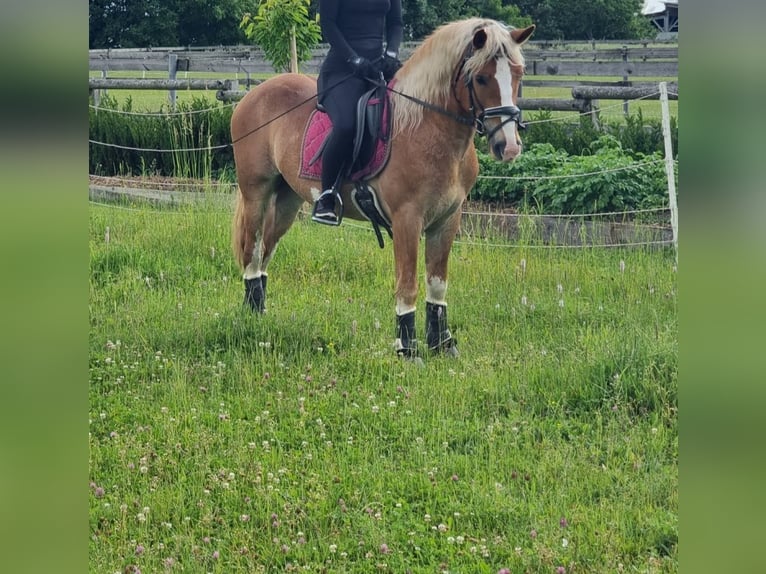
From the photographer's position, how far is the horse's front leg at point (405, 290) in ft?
19.3

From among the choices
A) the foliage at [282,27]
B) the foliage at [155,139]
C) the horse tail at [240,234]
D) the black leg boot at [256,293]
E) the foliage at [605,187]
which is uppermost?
the foliage at [282,27]

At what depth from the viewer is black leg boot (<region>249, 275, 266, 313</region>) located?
705 centimetres

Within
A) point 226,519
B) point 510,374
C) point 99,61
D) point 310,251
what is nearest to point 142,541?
point 226,519

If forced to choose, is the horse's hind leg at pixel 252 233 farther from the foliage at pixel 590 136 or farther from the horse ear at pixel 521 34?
the foliage at pixel 590 136

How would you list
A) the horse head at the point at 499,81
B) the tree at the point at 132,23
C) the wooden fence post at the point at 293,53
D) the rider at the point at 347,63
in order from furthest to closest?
the tree at the point at 132,23 < the wooden fence post at the point at 293,53 < the rider at the point at 347,63 < the horse head at the point at 499,81

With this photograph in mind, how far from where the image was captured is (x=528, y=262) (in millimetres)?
7969

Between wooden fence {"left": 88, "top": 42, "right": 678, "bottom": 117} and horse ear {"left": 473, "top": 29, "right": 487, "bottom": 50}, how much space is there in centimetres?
461

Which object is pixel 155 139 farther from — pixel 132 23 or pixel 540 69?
pixel 132 23

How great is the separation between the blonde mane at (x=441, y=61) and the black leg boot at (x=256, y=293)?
78.7 inches

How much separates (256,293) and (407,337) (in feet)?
5.63

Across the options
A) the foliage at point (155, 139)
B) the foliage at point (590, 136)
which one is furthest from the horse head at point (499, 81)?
the foliage at point (155, 139)

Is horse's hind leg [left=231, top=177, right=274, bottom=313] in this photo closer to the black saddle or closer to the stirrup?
the stirrup

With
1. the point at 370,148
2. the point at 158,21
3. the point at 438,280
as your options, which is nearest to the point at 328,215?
the point at 370,148

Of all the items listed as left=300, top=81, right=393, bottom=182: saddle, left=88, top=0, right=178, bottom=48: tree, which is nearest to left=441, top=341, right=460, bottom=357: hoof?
left=300, top=81, right=393, bottom=182: saddle
